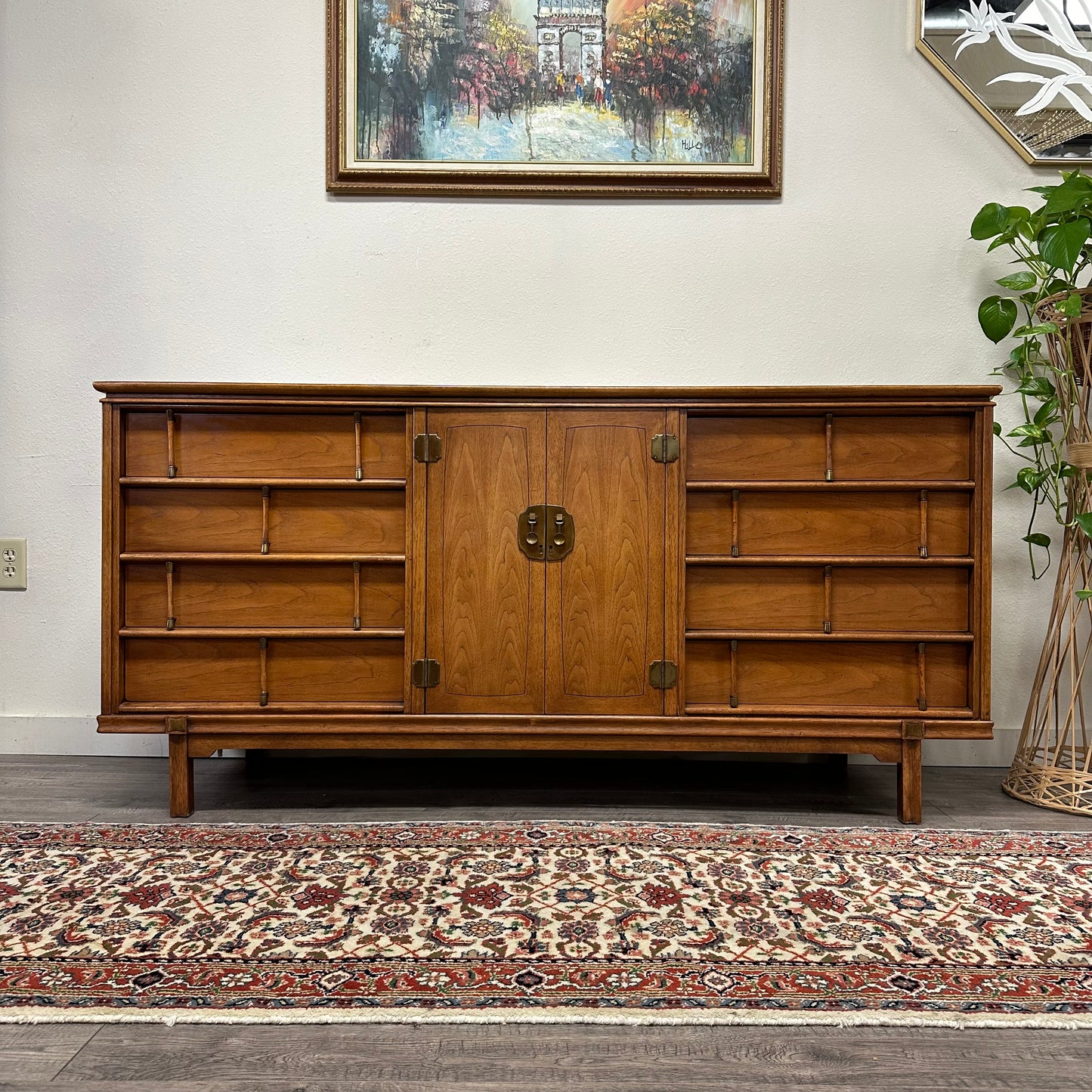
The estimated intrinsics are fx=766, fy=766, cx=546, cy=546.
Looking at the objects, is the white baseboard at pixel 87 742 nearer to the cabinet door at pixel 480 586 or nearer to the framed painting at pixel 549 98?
the cabinet door at pixel 480 586

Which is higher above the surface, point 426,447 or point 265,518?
point 426,447

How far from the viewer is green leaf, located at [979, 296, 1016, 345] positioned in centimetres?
203

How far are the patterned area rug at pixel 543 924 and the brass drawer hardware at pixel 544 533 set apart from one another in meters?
0.60

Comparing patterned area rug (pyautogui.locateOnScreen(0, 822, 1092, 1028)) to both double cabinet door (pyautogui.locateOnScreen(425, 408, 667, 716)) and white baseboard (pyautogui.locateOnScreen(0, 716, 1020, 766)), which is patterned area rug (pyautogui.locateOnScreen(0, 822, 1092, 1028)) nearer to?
double cabinet door (pyautogui.locateOnScreen(425, 408, 667, 716))

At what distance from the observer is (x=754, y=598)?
1742mm

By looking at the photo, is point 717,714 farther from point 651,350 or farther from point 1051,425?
point 1051,425

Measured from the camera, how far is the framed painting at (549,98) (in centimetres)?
222

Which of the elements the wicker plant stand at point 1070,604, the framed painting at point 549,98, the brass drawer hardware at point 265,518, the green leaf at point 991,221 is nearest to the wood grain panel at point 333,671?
the brass drawer hardware at point 265,518

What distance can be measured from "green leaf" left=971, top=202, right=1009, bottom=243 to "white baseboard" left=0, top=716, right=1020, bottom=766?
137cm

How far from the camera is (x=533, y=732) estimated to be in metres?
1.71

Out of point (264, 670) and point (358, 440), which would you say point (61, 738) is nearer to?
point (264, 670)

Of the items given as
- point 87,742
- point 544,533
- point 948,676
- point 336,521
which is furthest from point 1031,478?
point 87,742

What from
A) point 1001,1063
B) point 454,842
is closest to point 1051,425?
point 1001,1063

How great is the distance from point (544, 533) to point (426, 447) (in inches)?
12.8
